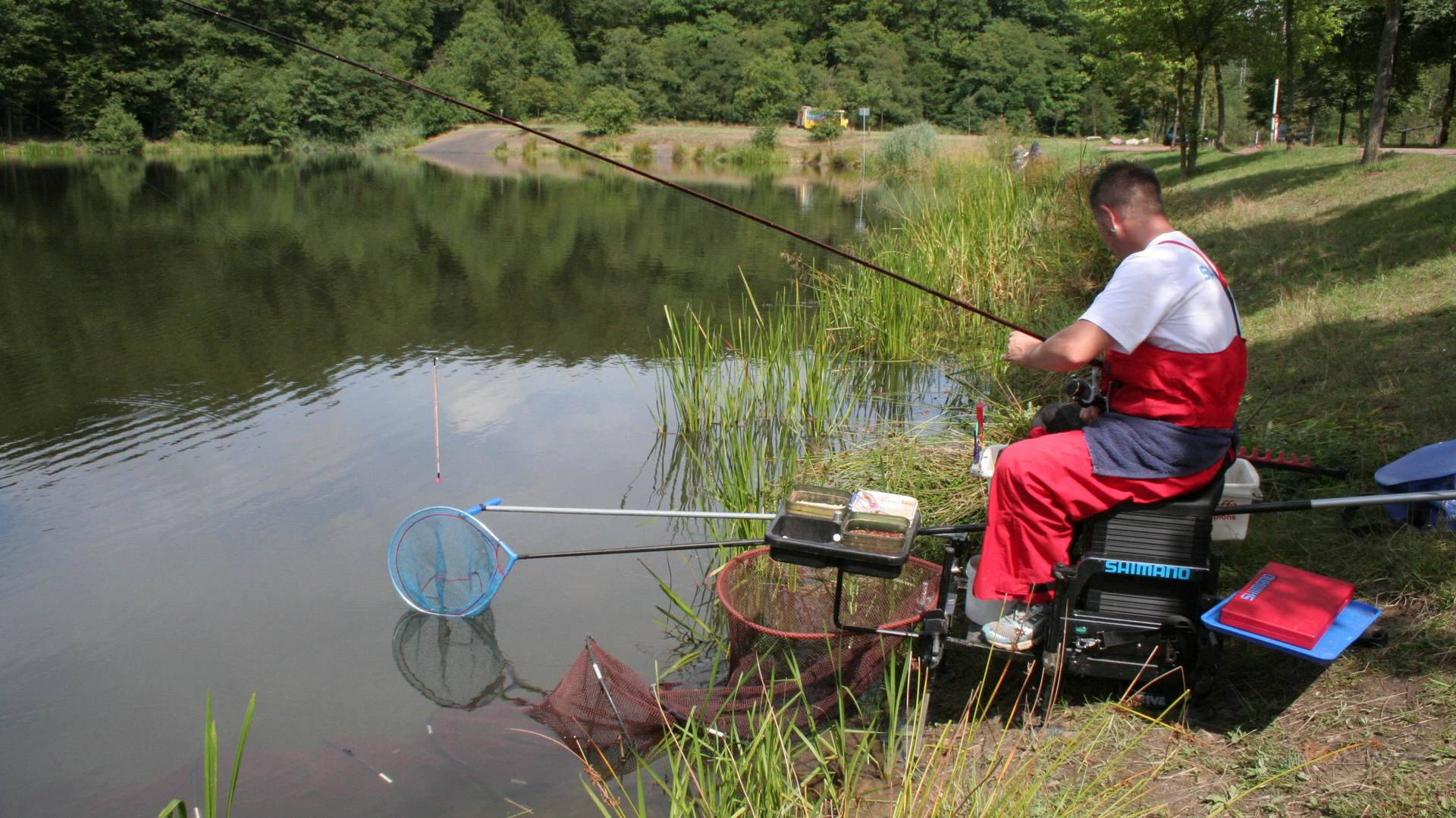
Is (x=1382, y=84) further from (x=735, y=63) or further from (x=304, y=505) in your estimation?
(x=735, y=63)

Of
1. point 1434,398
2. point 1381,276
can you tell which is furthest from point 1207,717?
point 1381,276

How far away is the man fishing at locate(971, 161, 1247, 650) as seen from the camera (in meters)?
2.73

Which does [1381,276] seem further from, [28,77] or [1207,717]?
Answer: [28,77]

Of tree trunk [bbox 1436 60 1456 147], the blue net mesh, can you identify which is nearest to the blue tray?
the blue net mesh

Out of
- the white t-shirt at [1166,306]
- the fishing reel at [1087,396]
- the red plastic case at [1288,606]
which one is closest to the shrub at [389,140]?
the fishing reel at [1087,396]

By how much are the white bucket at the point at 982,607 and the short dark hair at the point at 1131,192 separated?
1.04 m

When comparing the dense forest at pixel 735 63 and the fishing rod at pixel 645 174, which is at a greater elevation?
the dense forest at pixel 735 63

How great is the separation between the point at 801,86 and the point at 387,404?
56264 millimetres

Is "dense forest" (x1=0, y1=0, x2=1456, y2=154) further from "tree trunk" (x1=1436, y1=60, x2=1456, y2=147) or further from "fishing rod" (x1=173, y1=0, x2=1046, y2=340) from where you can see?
"fishing rod" (x1=173, y1=0, x2=1046, y2=340)

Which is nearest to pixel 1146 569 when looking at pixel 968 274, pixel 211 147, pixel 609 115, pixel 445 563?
pixel 445 563

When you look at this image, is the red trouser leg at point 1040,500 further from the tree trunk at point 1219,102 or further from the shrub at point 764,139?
the shrub at point 764,139

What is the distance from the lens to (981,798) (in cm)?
247

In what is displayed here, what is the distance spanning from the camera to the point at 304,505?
615 cm

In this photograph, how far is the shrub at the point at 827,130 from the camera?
48.8 m
